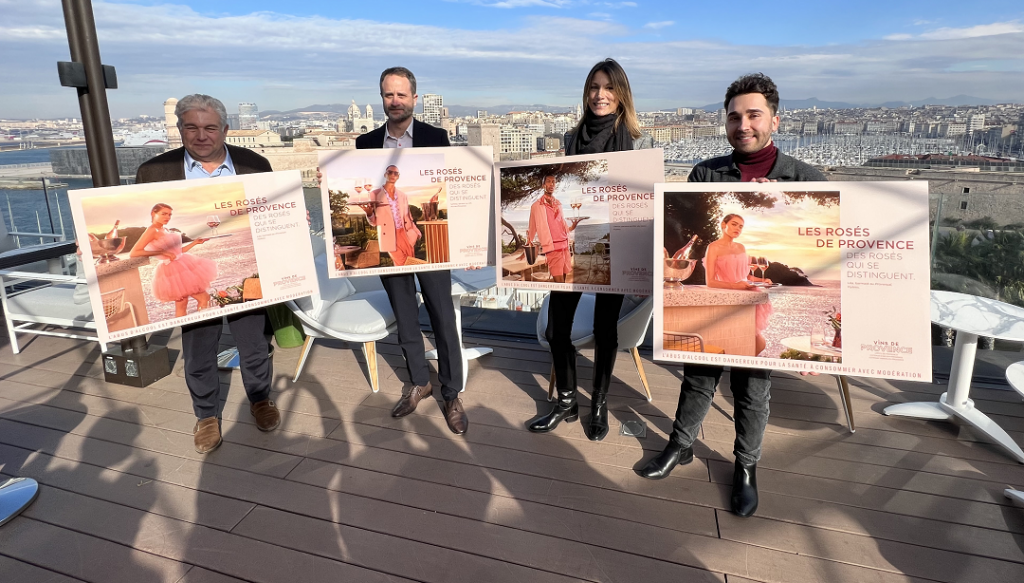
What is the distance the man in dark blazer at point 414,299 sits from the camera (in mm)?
2336

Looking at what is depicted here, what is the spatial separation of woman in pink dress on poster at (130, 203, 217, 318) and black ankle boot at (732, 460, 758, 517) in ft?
7.36

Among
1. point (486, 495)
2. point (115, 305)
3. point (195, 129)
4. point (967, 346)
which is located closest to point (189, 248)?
point (115, 305)

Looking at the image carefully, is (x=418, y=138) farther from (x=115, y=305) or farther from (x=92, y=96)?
(x=92, y=96)

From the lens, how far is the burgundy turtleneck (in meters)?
1.85

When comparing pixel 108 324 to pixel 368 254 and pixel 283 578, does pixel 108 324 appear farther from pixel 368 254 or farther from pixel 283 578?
pixel 283 578

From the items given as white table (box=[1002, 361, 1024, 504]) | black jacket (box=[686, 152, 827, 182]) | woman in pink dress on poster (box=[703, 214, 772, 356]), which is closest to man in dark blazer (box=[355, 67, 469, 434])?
black jacket (box=[686, 152, 827, 182])

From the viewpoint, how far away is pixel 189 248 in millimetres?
2168

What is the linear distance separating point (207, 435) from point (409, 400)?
921 millimetres

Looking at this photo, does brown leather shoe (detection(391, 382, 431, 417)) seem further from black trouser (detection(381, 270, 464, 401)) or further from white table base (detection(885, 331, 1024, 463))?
white table base (detection(885, 331, 1024, 463))

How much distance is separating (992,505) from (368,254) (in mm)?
2683

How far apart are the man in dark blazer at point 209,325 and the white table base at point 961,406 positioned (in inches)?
124

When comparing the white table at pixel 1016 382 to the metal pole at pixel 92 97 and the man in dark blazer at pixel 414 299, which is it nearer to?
the man in dark blazer at pixel 414 299

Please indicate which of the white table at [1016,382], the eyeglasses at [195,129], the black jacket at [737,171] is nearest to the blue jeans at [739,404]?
the black jacket at [737,171]

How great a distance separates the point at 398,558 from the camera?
1.71m
